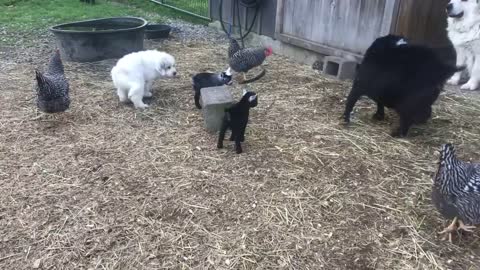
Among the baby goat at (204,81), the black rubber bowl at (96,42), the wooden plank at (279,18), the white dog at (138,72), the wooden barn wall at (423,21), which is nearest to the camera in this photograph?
the white dog at (138,72)

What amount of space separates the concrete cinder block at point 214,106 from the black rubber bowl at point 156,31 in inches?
169

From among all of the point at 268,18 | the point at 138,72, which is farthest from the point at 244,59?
the point at 268,18

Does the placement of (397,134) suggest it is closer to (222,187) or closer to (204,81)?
(222,187)

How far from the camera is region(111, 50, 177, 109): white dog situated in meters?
4.66

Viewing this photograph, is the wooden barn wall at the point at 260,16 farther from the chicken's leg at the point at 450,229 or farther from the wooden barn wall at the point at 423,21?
the chicken's leg at the point at 450,229

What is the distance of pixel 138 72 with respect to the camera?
4.70 meters

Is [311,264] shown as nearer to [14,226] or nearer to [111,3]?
[14,226]

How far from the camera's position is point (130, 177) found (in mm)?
3600

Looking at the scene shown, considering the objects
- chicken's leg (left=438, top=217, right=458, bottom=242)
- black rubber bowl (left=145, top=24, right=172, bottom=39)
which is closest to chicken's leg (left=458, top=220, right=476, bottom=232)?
chicken's leg (left=438, top=217, right=458, bottom=242)

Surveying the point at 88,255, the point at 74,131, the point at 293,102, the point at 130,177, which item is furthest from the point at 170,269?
the point at 293,102

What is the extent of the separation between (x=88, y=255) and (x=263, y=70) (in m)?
4.14

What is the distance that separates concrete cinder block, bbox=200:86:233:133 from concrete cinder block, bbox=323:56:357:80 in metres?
2.23

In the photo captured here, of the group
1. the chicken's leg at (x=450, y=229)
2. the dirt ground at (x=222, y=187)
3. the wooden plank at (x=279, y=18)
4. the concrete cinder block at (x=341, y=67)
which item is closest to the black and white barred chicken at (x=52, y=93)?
the dirt ground at (x=222, y=187)

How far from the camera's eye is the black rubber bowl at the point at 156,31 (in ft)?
26.8
